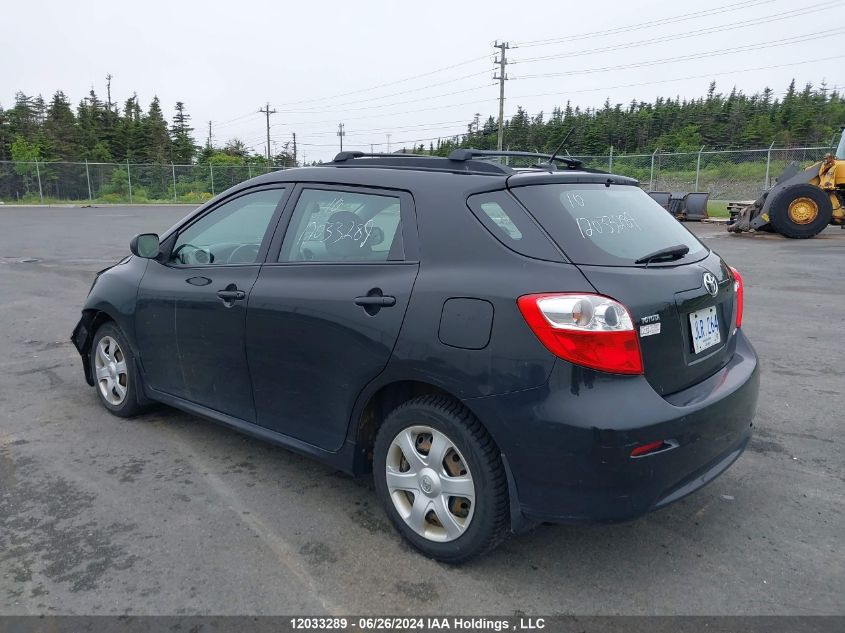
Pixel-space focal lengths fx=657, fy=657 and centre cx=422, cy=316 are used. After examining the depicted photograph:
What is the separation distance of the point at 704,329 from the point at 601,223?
0.64 metres

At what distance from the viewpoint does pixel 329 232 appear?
10.8ft

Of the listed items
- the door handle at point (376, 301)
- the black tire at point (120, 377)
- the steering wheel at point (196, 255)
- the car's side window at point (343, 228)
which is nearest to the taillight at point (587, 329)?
the door handle at point (376, 301)

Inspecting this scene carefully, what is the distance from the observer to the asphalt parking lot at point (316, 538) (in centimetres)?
256

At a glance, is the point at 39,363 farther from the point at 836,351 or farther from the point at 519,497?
the point at 836,351

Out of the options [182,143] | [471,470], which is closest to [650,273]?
[471,470]

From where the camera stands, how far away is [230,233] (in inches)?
153

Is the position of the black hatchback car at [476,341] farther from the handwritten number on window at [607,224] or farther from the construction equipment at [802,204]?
the construction equipment at [802,204]

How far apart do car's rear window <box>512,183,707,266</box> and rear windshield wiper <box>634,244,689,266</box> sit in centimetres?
2

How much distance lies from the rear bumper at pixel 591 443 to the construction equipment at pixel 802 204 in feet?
52.9

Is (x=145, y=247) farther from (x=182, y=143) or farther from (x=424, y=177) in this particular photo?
(x=182, y=143)

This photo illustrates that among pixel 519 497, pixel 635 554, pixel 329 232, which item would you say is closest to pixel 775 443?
pixel 635 554

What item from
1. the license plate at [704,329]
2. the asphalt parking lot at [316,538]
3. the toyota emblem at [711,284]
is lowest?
the asphalt parking lot at [316,538]

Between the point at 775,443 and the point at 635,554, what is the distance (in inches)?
65.6

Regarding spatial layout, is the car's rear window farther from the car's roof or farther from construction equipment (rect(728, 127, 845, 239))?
construction equipment (rect(728, 127, 845, 239))
